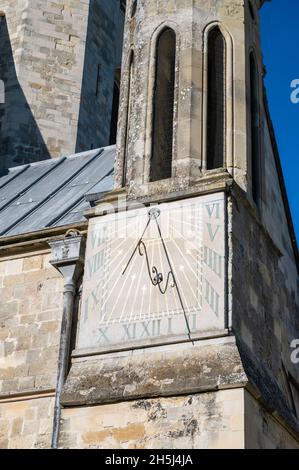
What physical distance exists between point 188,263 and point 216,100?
8.42 ft

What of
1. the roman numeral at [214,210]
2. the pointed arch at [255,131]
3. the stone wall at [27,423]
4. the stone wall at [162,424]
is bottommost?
the stone wall at [162,424]

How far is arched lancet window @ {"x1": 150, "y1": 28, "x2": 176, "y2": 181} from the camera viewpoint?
12.3 metres

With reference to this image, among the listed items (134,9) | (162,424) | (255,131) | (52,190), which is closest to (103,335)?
(162,424)

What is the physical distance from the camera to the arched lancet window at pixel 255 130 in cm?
1250

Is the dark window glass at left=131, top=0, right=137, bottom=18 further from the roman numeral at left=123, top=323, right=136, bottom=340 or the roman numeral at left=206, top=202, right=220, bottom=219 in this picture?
the roman numeral at left=123, top=323, right=136, bottom=340

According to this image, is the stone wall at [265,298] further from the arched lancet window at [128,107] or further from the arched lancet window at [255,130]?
the arched lancet window at [128,107]

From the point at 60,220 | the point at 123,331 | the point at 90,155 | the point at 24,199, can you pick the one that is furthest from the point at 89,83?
the point at 123,331

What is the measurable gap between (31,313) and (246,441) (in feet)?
12.3

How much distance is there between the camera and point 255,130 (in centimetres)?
1279

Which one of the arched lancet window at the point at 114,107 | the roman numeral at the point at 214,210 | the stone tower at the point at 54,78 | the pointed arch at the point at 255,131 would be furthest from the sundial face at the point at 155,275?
the arched lancet window at the point at 114,107

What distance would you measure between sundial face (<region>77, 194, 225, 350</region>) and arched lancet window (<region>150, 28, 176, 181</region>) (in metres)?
0.84

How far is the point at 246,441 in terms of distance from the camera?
9.68 meters

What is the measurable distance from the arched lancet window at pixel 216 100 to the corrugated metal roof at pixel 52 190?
156 cm

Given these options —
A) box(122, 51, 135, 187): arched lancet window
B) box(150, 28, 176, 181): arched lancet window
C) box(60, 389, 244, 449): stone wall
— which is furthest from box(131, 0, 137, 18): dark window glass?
box(60, 389, 244, 449): stone wall
